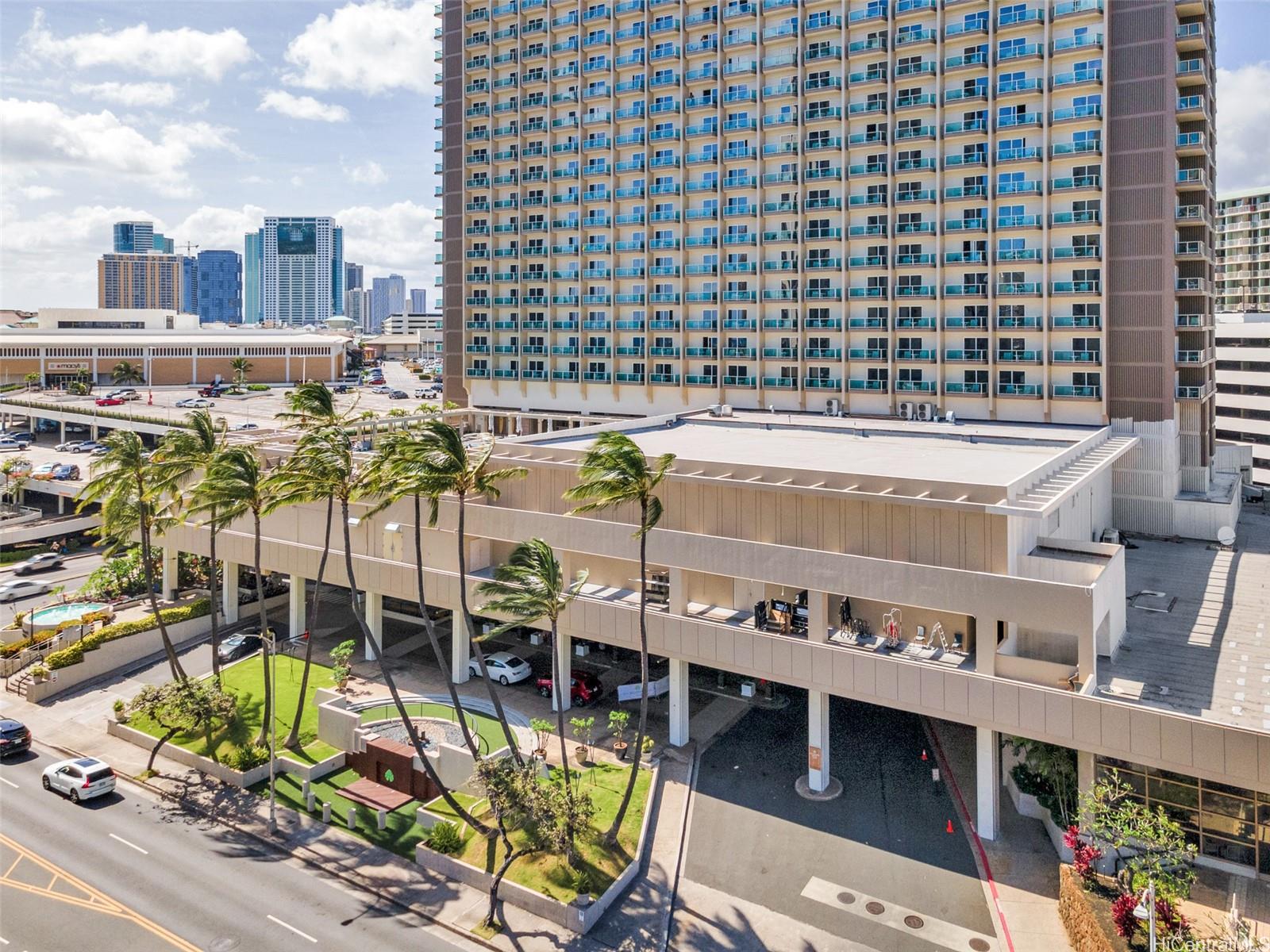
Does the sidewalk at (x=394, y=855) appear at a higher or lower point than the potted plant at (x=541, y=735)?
lower

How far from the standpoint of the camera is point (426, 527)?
165 feet

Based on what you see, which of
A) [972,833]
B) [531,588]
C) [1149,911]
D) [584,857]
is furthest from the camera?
[972,833]

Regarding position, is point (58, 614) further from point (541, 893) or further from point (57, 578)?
point (541, 893)

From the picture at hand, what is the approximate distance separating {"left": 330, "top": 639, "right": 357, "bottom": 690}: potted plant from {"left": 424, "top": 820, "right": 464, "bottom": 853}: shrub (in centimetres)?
1708

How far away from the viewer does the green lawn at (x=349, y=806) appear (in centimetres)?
3603

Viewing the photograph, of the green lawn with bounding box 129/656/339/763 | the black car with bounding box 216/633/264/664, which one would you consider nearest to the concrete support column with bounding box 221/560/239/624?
the black car with bounding box 216/633/264/664

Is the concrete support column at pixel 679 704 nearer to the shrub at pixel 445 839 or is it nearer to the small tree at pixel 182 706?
the shrub at pixel 445 839

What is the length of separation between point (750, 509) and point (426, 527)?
64.0 ft

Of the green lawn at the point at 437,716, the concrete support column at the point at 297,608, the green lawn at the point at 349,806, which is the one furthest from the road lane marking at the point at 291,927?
the concrete support column at the point at 297,608

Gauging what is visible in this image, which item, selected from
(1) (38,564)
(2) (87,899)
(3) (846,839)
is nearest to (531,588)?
(3) (846,839)

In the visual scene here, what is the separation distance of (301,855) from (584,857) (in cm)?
1161

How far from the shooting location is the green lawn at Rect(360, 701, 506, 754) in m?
43.7

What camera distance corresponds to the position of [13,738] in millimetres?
43594

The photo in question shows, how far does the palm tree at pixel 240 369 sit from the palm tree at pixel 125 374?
47.8ft
